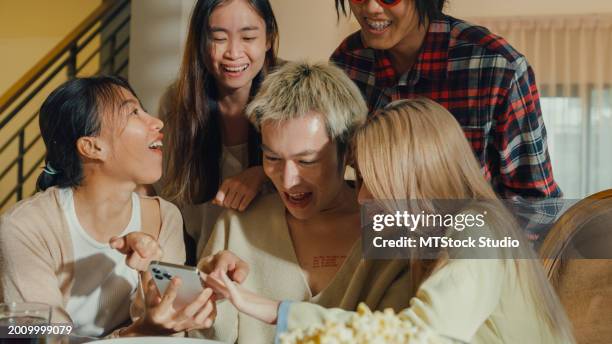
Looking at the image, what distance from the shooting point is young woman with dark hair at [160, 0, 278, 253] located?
1181mm

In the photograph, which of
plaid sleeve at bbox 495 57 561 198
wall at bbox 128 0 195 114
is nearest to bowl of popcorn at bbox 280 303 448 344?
plaid sleeve at bbox 495 57 561 198

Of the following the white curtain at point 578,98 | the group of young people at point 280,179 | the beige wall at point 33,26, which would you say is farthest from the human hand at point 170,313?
the beige wall at point 33,26

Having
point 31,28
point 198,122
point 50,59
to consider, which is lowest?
point 198,122

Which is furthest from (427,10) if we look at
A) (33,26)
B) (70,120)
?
(33,26)

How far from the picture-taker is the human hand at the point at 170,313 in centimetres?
85

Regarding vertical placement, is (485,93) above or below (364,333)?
above

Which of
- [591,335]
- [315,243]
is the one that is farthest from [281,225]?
[591,335]

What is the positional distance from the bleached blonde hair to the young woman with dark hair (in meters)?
0.16

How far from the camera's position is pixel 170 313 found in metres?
0.88

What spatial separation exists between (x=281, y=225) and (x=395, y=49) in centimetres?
38

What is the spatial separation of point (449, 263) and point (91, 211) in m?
0.58

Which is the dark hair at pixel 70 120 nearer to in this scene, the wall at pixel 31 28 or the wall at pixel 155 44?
the wall at pixel 155 44

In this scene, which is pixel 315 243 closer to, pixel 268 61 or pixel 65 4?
pixel 268 61

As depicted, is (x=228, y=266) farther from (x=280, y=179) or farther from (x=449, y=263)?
(x=449, y=263)
